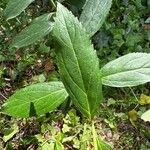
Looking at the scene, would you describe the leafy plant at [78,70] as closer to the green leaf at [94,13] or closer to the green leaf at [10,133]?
the green leaf at [94,13]

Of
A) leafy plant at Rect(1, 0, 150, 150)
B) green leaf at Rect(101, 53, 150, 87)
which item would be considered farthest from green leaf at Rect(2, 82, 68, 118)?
green leaf at Rect(101, 53, 150, 87)

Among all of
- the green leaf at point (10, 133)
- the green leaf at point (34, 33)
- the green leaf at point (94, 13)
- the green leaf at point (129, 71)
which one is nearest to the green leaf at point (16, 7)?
the green leaf at point (34, 33)

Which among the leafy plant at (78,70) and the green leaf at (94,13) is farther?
the green leaf at (94,13)

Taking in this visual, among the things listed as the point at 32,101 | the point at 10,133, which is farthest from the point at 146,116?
the point at 32,101

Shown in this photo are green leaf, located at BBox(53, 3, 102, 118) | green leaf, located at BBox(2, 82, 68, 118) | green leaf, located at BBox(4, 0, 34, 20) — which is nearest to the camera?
green leaf, located at BBox(53, 3, 102, 118)

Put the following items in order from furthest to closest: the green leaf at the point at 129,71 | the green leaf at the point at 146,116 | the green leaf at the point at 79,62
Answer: the green leaf at the point at 146,116 < the green leaf at the point at 129,71 < the green leaf at the point at 79,62

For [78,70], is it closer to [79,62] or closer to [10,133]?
[79,62]

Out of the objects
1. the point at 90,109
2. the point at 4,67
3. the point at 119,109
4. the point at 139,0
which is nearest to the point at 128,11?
the point at 139,0

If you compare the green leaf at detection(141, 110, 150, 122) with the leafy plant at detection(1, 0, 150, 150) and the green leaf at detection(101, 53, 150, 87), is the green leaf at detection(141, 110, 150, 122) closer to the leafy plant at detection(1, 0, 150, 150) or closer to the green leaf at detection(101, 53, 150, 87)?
the leafy plant at detection(1, 0, 150, 150)
